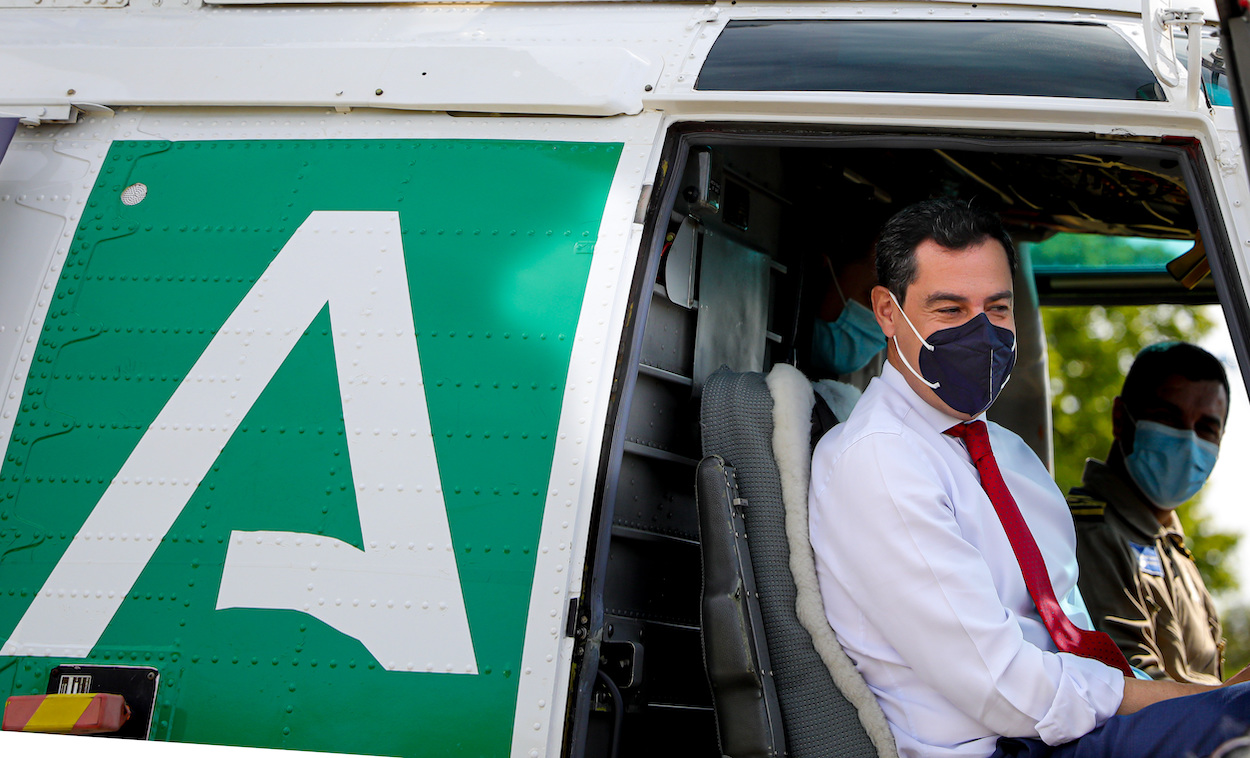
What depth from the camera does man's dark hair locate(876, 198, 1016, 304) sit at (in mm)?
2258

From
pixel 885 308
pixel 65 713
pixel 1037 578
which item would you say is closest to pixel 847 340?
pixel 885 308

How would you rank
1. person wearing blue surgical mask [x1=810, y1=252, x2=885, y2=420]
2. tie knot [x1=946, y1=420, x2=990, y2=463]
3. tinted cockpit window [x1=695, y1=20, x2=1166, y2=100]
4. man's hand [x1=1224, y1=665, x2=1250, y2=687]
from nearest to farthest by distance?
1. man's hand [x1=1224, y1=665, x2=1250, y2=687]
2. tinted cockpit window [x1=695, y1=20, x2=1166, y2=100]
3. tie knot [x1=946, y1=420, x2=990, y2=463]
4. person wearing blue surgical mask [x1=810, y1=252, x2=885, y2=420]

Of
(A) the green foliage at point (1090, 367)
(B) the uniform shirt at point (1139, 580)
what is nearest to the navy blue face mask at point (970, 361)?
(B) the uniform shirt at point (1139, 580)

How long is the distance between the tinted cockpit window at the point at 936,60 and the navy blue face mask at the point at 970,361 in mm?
481

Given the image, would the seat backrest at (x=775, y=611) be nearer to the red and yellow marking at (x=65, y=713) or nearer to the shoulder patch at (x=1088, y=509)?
the red and yellow marking at (x=65, y=713)

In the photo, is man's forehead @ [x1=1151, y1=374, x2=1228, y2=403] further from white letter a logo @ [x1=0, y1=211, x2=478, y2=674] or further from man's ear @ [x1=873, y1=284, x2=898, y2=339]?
white letter a logo @ [x1=0, y1=211, x2=478, y2=674]

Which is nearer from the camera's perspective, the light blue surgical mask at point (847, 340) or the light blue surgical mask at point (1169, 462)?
the light blue surgical mask at point (847, 340)

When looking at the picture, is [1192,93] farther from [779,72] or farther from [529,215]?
[529,215]

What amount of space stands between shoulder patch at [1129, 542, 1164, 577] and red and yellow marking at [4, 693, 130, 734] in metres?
2.92

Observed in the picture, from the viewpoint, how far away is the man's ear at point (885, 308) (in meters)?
2.32

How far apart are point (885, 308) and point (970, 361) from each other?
265mm

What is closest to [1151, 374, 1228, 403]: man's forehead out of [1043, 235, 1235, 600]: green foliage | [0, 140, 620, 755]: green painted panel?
[0, 140, 620, 755]: green painted panel

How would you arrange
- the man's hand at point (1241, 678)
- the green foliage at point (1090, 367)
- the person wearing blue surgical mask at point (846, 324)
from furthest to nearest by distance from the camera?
the green foliage at point (1090, 367)
the person wearing blue surgical mask at point (846, 324)
the man's hand at point (1241, 678)

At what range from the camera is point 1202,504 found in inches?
472
